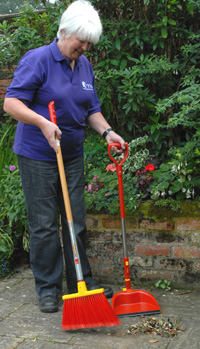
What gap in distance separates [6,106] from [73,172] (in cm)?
68

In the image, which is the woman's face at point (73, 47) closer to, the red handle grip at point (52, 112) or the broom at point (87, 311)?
the red handle grip at point (52, 112)

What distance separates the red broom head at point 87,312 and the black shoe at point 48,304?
1.60ft

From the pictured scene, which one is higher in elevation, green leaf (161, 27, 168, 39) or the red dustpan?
green leaf (161, 27, 168, 39)

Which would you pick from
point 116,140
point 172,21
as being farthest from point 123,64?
point 116,140

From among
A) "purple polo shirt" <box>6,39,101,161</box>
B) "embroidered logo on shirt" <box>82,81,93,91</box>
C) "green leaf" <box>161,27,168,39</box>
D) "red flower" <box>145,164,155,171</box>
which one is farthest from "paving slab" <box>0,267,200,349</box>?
"green leaf" <box>161,27,168,39</box>

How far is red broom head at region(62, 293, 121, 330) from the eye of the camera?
2676mm

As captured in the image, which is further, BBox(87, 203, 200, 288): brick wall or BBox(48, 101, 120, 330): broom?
BBox(87, 203, 200, 288): brick wall

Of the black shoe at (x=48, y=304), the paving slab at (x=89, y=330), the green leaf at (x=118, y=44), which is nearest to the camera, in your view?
the paving slab at (x=89, y=330)

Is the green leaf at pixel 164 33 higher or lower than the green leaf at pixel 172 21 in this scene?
lower

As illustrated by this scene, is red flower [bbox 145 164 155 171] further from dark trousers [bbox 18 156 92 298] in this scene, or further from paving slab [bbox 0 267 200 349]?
paving slab [bbox 0 267 200 349]

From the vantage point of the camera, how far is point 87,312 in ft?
8.77

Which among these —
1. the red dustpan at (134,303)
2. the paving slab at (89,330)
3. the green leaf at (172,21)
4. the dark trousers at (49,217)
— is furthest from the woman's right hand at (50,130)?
the green leaf at (172,21)

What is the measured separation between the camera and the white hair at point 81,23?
275 cm

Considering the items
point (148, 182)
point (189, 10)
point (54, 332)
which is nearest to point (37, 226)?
point (54, 332)
